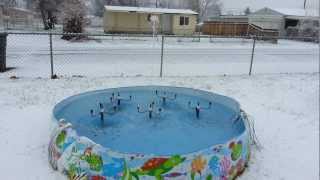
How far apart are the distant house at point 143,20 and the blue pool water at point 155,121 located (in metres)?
22.4

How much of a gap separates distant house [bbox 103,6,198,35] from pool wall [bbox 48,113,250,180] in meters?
26.4

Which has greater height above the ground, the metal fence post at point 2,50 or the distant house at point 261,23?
the distant house at point 261,23

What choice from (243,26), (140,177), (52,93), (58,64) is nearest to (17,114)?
(52,93)

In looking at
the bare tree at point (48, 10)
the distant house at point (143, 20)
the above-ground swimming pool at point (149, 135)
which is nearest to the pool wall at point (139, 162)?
the above-ground swimming pool at point (149, 135)

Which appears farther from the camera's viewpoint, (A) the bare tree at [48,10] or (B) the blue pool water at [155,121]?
(A) the bare tree at [48,10]

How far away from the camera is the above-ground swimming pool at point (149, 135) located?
4146 millimetres

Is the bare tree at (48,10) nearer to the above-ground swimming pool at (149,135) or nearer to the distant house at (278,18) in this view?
the distant house at (278,18)

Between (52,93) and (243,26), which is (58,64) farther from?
(243,26)

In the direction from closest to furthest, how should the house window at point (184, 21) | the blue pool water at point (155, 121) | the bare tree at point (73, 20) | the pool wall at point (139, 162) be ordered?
the pool wall at point (139, 162), the blue pool water at point (155, 121), the bare tree at point (73, 20), the house window at point (184, 21)

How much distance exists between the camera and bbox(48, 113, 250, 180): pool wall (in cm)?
408

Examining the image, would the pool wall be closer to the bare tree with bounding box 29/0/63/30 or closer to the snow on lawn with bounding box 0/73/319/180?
the snow on lawn with bounding box 0/73/319/180

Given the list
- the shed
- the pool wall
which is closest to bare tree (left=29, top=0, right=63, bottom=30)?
the shed

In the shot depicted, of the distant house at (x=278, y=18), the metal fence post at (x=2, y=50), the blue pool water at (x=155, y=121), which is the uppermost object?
the distant house at (x=278, y=18)

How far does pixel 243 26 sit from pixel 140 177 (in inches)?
1273
